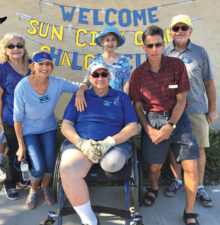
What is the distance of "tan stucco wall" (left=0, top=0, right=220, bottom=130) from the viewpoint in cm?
396

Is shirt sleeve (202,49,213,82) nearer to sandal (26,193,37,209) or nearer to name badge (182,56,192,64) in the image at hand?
name badge (182,56,192,64)

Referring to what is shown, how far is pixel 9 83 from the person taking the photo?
2.67 m

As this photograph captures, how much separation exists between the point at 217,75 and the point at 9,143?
11.5ft

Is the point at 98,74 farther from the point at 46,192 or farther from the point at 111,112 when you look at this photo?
the point at 46,192

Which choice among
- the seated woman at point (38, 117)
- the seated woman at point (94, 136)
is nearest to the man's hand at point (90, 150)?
the seated woman at point (94, 136)

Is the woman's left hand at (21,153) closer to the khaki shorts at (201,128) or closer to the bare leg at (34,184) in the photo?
the bare leg at (34,184)

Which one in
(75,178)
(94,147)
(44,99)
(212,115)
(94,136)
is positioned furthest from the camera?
(212,115)

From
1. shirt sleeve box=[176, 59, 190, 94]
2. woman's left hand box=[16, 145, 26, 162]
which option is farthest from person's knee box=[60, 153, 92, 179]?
shirt sleeve box=[176, 59, 190, 94]

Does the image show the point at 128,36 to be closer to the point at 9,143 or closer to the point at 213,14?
the point at 213,14

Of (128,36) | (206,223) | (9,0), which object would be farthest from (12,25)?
(206,223)

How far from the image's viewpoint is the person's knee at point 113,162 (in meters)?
2.14

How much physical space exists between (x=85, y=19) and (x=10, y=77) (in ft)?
6.25

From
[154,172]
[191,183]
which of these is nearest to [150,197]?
[154,172]

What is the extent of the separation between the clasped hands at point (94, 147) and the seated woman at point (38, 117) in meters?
0.55
